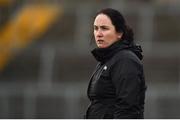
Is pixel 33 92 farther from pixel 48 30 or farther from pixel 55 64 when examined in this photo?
pixel 48 30

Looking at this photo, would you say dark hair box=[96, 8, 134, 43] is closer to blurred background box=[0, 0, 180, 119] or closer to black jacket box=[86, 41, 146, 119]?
black jacket box=[86, 41, 146, 119]

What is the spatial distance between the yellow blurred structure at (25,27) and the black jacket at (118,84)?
904 centimetres

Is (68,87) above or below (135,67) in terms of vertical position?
below

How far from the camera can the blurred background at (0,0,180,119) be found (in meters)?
12.6

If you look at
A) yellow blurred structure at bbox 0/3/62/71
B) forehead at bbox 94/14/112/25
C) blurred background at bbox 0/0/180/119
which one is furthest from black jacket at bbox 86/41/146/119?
yellow blurred structure at bbox 0/3/62/71

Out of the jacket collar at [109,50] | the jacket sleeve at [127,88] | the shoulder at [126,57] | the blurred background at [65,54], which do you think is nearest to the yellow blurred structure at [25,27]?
the blurred background at [65,54]

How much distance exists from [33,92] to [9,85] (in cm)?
63

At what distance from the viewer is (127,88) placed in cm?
515

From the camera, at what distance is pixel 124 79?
5168mm

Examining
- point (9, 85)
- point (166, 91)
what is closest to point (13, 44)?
point (9, 85)

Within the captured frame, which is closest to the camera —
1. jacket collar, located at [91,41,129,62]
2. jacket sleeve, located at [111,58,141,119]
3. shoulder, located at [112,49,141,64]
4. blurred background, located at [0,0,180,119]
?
jacket sleeve, located at [111,58,141,119]

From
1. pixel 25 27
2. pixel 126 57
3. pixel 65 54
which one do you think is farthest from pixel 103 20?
pixel 25 27

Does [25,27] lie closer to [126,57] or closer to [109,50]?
[109,50]

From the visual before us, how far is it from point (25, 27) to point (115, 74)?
9.73 meters
